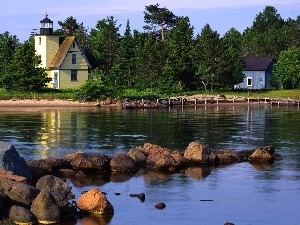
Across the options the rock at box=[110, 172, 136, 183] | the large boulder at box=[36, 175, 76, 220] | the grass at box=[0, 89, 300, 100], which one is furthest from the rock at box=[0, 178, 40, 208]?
the grass at box=[0, 89, 300, 100]

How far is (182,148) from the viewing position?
45219 mm

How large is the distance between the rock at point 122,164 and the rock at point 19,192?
11.4 meters

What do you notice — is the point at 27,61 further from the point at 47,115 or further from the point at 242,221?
the point at 242,221

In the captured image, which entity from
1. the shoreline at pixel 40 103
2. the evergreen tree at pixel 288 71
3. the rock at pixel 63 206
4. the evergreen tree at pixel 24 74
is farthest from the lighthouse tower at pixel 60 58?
the rock at pixel 63 206

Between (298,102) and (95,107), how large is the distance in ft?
94.8

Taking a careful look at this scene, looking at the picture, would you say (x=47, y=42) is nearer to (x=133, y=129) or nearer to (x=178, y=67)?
(x=178, y=67)

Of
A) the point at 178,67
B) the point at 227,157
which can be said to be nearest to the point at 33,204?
the point at 227,157

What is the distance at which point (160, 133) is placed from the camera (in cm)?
5550

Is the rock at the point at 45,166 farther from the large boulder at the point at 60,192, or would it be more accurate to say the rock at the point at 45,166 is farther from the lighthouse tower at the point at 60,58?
the lighthouse tower at the point at 60,58

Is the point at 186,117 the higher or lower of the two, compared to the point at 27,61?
lower

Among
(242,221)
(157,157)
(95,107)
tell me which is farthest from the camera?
(95,107)

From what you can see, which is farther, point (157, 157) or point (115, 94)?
point (115, 94)

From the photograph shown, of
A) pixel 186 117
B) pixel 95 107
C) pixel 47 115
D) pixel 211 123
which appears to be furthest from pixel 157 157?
pixel 95 107

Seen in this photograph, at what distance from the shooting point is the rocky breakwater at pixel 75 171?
80.3 ft
